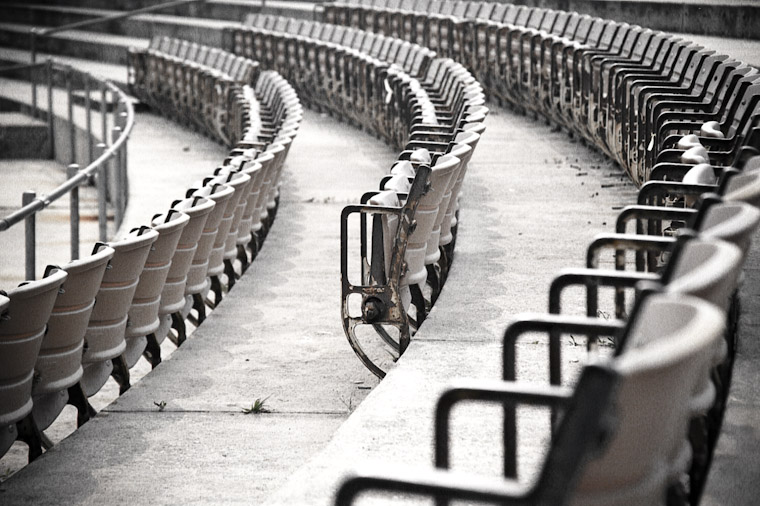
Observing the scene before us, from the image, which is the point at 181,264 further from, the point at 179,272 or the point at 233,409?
the point at 233,409

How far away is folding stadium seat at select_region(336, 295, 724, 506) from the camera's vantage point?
1.21 metres

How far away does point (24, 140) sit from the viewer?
35.8 feet

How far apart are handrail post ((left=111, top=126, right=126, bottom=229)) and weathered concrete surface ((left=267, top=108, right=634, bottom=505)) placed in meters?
A: 1.95

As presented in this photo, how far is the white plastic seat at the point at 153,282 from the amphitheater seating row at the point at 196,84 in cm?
390

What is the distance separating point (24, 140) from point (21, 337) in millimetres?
8782

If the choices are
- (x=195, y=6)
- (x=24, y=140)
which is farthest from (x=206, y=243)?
(x=195, y=6)

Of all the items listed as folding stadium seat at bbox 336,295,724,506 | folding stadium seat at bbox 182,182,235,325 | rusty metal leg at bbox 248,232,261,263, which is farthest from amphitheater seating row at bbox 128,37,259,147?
folding stadium seat at bbox 336,295,724,506

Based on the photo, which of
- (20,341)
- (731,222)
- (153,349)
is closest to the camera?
(731,222)

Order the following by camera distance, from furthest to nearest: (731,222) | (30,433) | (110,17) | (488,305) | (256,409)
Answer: (110,17) < (488,305) < (256,409) < (30,433) < (731,222)

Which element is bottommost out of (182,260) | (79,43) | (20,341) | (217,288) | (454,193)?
(79,43)

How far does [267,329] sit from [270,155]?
916 millimetres

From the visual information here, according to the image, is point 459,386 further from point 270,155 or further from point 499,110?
point 499,110

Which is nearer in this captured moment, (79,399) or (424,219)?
(79,399)

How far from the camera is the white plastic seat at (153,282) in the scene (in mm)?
3352
